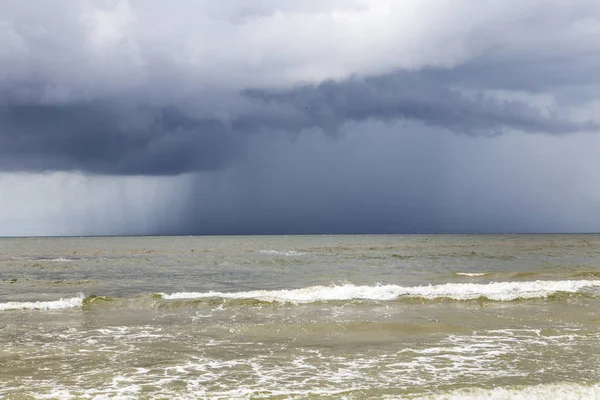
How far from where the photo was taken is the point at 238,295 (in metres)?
29.5

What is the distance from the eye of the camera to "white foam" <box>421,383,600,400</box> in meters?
10.8

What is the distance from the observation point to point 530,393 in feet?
36.0

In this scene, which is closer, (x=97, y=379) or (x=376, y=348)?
(x=97, y=379)

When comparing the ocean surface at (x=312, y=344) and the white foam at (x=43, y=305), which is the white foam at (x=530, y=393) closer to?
the ocean surface at (x=312, y=344)

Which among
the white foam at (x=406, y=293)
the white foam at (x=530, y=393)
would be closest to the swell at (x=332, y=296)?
the white foam at (x=406, y=293)

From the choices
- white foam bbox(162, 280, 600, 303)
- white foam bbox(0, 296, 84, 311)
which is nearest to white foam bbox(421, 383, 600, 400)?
white foam bbox(162, 280, 600, 303)

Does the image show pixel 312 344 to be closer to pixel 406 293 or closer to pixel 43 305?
pixel 406 293

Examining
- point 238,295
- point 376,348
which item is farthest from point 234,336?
point 238,295

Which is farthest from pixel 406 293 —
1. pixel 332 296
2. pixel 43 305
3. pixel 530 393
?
pixel 43 305

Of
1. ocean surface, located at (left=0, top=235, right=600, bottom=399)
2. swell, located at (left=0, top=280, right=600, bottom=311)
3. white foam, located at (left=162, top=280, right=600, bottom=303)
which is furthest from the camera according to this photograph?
white foam, located at (left=162, top=280, right=600, bottom=303)

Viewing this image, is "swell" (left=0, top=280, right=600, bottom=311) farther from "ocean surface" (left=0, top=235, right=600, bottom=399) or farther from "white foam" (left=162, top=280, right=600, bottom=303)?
"ocean surface" (left=0, top=235, right=600, bottom=399)

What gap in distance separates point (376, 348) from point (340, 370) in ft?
9.43

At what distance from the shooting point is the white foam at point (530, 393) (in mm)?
10812

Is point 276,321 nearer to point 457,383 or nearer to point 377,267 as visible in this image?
point 457,383
